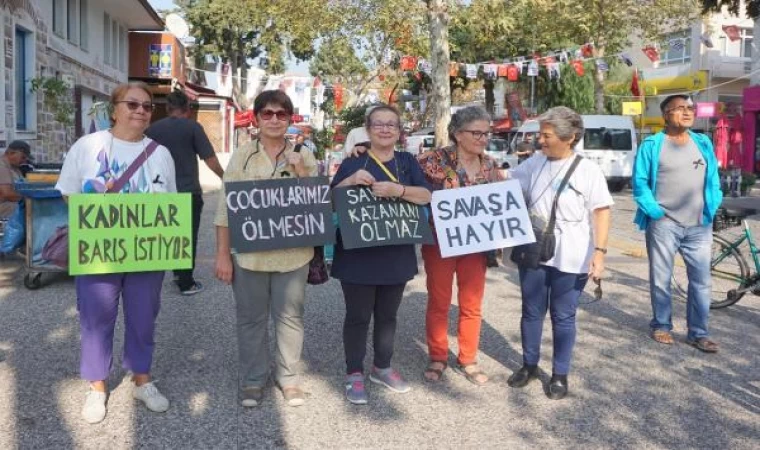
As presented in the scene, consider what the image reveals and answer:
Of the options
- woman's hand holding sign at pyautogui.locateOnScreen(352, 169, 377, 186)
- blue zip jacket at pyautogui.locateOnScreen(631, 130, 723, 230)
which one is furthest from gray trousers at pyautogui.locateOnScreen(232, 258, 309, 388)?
blue zip jacket at pyautogui.locateOnScreen(631, 130, 723, 230)

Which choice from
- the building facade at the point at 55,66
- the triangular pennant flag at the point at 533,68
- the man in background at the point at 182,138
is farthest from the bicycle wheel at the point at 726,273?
the triangular pennant flag at the point at 533,68

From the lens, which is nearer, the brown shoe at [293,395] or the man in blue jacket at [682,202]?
the brown shoe at [293,395]

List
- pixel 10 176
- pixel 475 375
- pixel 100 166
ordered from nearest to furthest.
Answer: pixel 100 166 < pixel 475 375 < pixel 10 176

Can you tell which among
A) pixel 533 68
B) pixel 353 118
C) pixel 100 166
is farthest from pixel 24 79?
pixel 533 68

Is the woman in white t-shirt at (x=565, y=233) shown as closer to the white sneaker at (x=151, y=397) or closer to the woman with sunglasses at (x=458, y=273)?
the woman with sunglasses at (x=458, y=273)

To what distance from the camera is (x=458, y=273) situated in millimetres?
4836

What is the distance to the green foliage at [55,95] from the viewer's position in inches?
543

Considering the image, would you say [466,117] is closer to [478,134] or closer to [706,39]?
[478,134]

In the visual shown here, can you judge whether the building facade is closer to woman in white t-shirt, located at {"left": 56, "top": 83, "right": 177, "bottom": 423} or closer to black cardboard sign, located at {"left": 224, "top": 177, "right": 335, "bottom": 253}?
woman in white t-shirt, located at {"left": 56, "top": 83, "right": 177, "bottom": 423}

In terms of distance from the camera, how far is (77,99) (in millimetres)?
18453

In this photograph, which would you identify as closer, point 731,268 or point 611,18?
point 731,268

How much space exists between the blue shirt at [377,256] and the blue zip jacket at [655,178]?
209 cm

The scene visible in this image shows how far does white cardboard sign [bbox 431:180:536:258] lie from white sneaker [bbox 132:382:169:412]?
5.93ft

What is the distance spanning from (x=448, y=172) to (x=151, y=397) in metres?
2.15
